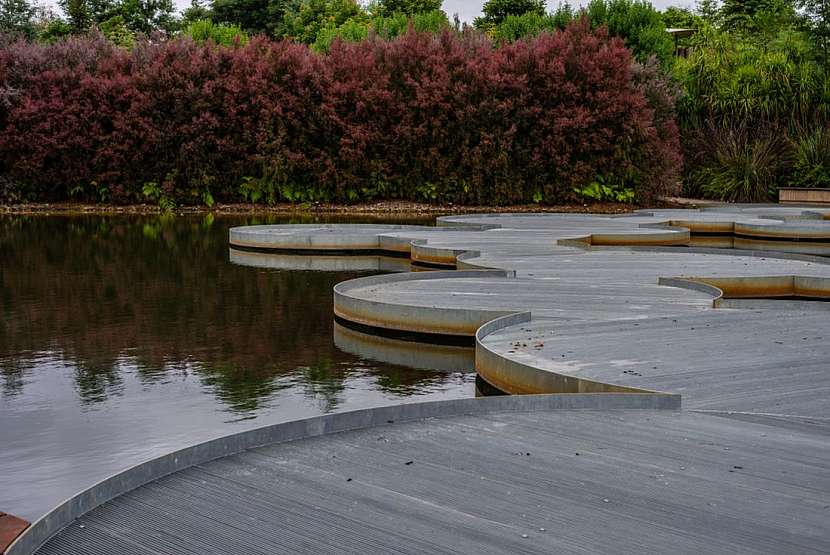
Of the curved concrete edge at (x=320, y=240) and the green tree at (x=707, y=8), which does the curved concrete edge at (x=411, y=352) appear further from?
the green tree at (x=707, y=8)

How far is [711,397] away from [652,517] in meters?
1.37

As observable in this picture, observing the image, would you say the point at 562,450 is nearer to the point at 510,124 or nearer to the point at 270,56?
the point at 510,124

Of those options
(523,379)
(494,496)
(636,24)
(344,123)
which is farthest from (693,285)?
(636,24)

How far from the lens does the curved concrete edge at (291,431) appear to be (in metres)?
2.51

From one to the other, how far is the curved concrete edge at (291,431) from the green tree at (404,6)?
124 ft

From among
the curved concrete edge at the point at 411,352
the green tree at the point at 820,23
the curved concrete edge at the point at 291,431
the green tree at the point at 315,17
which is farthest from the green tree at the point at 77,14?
the curved concrete edge at the point at 291,431

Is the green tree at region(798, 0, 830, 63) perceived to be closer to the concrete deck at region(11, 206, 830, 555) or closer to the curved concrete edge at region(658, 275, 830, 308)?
the curved concrete edge at region(658, 275, 830, 308)

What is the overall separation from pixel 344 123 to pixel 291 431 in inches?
628

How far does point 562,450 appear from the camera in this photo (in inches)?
124

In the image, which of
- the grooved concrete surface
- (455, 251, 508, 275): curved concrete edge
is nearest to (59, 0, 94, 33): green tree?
(455, 251, 508, 275): curved concrete edge

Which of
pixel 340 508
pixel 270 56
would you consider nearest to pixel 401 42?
pixel 270 56

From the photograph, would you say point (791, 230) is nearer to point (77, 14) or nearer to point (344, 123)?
point (344, 123)

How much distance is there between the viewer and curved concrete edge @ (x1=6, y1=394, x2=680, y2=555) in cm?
251

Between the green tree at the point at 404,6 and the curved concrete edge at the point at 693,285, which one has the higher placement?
the green tree at the point at 404,6
